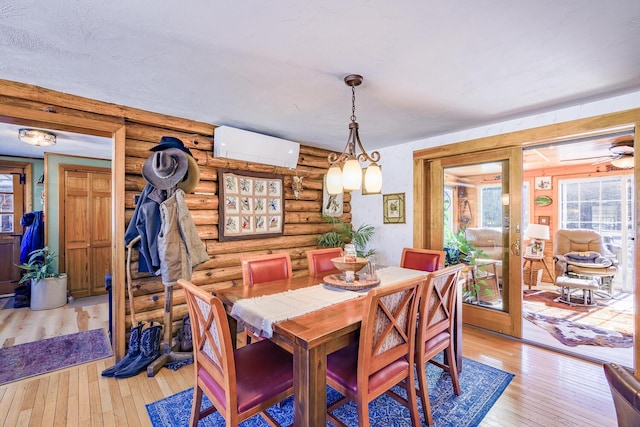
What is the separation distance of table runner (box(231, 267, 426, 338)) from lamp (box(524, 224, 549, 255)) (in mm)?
5170

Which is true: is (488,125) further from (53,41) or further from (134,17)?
(53,41)

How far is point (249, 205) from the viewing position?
3713 millimetres

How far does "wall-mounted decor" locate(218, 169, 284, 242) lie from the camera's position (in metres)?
3.48

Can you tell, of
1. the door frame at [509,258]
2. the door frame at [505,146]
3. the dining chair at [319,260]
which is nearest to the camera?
the door frame at [505,146]

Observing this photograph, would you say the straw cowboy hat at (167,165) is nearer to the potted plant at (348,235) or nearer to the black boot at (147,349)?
the black boot at (147,349)

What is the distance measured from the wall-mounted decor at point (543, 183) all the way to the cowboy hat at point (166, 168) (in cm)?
671

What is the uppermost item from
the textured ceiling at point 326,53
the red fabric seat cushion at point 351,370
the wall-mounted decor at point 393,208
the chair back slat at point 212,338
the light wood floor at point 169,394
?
the textured ceiling at point 326,53

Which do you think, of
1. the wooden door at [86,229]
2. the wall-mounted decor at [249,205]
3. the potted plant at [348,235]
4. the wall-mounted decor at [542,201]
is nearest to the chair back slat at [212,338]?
the wall-mounted decor at [249,205]

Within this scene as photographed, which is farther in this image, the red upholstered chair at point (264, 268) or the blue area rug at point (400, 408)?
the red upholstered chair at point (264, 268)

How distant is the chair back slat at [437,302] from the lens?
1.92m

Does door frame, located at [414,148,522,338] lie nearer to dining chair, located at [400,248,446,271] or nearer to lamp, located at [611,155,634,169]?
dining chair, located at [400,248,446,271]

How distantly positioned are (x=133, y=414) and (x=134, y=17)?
2.52m

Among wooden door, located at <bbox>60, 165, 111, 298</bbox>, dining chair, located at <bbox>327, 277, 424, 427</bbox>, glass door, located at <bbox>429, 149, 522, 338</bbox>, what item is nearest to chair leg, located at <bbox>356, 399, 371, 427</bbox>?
dining chair, located at <bbox>327, 277, 424, 427</bbox>

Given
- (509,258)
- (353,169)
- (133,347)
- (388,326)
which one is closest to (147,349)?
(133,347)
